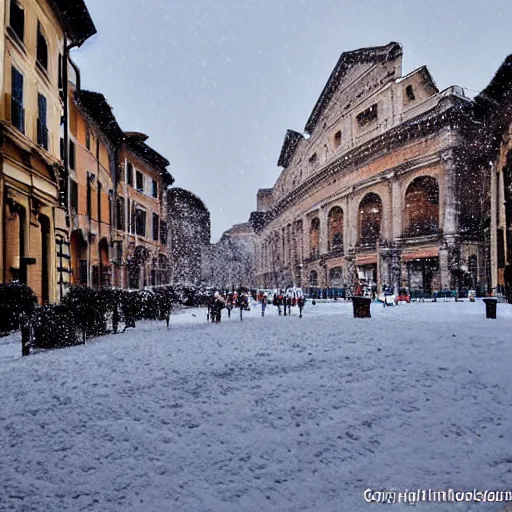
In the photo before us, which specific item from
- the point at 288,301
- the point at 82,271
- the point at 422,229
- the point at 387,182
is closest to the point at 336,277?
the point at 387,182

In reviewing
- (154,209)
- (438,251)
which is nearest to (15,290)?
(154,209)

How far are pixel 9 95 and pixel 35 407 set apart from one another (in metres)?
9.76

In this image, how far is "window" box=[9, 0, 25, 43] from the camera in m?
11.4

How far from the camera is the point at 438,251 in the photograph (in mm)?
25656

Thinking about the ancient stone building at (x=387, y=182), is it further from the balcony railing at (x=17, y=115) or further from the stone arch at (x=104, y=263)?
the balcony railing at (x=17, y=115)

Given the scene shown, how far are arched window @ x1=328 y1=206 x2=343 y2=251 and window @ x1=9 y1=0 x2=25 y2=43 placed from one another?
2748cm

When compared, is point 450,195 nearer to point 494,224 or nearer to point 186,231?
point 494,224

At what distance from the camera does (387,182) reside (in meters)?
29.2

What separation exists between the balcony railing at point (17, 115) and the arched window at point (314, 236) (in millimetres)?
31061

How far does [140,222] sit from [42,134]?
11335mm

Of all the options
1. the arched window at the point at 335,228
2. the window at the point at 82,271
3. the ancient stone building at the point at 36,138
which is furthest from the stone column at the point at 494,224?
the ancient stone building at the point at 36,138

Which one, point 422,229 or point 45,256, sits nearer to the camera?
point 45,256

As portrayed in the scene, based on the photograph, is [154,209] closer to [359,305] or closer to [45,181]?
[45,181]

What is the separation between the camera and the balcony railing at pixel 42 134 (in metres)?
12.8
